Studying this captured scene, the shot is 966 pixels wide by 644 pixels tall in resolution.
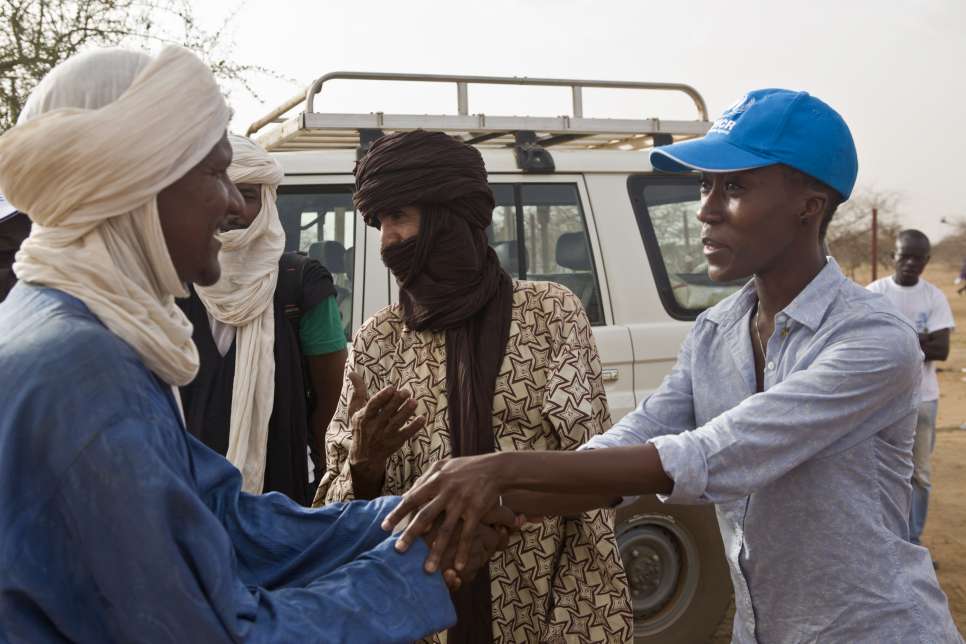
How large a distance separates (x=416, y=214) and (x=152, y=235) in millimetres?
1350

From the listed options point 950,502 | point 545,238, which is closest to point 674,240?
point 545,238

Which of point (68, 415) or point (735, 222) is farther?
point (735, 222)

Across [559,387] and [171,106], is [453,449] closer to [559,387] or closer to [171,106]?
[559,387]

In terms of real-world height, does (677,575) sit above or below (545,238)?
below

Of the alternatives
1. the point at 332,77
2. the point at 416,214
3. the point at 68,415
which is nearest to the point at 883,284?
the point at 332,77

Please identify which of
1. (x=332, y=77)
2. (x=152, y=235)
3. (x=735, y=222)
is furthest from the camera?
(x=332, y=77)

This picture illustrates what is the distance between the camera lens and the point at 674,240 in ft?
16.1

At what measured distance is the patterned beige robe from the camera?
2566 millimetres

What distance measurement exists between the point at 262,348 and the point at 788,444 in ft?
6.18

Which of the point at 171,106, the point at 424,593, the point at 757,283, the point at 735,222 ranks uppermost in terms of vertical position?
the point at 171,106

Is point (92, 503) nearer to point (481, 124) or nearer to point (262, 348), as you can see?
point (262, 348)

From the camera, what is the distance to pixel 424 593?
176cm

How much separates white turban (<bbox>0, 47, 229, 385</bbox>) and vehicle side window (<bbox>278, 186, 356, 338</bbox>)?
2773mm

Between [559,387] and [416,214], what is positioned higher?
[416,214]
